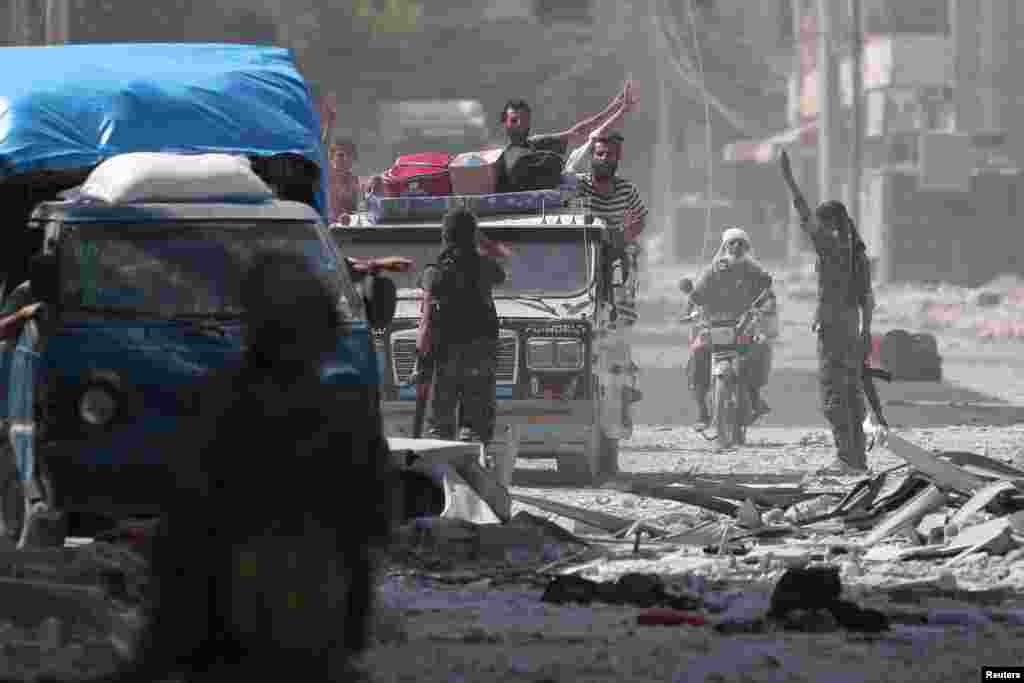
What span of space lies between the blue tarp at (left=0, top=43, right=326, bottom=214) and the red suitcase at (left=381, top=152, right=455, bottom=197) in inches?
104

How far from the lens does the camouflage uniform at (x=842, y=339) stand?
53.1 ft

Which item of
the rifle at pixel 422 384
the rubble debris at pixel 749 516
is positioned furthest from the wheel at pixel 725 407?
the rubble debris at pixel 749 516

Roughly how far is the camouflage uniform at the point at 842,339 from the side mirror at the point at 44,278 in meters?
7.02

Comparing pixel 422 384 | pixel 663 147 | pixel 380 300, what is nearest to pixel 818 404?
pixel 422 384

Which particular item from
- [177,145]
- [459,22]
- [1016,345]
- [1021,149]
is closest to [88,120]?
[177,145]

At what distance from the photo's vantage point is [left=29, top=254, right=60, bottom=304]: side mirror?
1015 centimetres

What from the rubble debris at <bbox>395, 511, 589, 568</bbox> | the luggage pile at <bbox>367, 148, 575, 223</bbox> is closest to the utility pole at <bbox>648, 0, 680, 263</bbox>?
the luggage pile at <bbox>367, 148, 575, 223</bbox>

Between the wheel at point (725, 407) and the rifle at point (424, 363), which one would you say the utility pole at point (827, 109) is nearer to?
the wheel at point (725, 407)

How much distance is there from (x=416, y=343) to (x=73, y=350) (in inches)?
218

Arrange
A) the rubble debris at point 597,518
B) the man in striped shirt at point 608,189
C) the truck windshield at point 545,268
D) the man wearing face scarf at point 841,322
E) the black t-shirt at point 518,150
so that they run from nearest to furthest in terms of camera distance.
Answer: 1. the rubble debris at point 597,518
2. the truck windshield at point 545,268
3. the man wearing face scarf at point 841,322
4. the black t-shirt at point 518,150
5. the man in striped shirt at point 608,189

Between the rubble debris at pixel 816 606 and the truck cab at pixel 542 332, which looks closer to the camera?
the rubble debris at pixel 816 606

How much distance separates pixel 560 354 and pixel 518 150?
1710 millimetres

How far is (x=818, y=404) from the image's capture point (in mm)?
23250

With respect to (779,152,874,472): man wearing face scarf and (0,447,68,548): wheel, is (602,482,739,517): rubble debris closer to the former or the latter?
(779,152,874,472): man wearing face scarf
